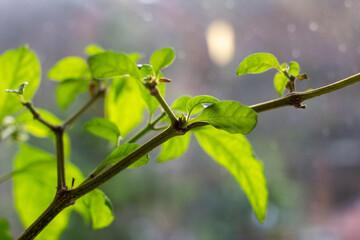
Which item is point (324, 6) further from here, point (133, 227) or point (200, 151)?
point (133, 227)

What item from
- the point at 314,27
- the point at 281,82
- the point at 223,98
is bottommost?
the point at 223,98

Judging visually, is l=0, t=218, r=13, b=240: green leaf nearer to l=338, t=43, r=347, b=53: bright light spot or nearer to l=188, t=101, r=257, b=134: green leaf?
l=188, t=101, r=257, b=134: green leaf

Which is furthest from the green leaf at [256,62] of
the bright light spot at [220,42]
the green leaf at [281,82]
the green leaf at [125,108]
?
the bright light spot at [220,42]

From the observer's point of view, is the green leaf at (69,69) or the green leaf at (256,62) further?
the green leaf at (69,69)

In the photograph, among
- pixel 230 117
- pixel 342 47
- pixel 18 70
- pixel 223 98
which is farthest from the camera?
pixel 223 98

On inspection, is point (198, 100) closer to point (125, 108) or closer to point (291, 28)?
point (125, 108)

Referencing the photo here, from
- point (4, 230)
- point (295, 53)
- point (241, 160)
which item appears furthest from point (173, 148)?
point (295, 53)

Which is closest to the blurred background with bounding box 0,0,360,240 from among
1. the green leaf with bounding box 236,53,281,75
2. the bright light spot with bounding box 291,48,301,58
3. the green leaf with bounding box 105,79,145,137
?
A: the bright light spot with bounding box 291,48,301,58

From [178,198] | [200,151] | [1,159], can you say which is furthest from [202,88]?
[1,159]

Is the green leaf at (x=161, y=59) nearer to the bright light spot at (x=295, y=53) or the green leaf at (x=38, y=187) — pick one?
the green leaf at (x=38, y=187)
